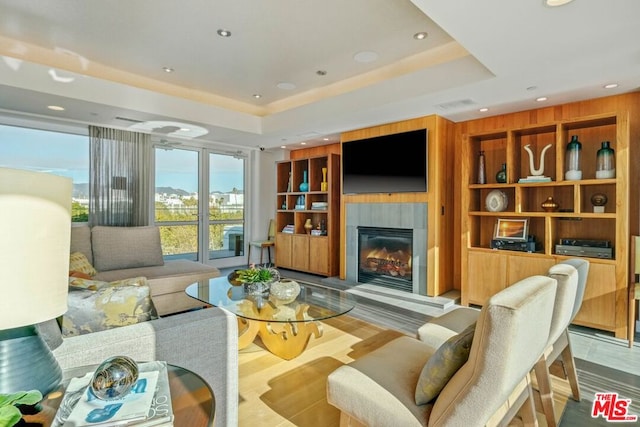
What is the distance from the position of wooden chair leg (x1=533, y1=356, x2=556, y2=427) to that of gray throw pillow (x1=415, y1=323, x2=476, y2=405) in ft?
2.26

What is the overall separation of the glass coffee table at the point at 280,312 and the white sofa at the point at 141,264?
764 mm

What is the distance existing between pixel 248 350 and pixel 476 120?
392 cm

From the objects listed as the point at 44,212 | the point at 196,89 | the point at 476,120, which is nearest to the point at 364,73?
the point at 476,120

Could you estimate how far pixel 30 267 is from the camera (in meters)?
0.78

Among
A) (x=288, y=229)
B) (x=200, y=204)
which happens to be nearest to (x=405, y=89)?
(x=288, y=229)

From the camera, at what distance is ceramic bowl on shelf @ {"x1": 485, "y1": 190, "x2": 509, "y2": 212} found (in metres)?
4.07

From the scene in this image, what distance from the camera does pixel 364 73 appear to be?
13.8 ft

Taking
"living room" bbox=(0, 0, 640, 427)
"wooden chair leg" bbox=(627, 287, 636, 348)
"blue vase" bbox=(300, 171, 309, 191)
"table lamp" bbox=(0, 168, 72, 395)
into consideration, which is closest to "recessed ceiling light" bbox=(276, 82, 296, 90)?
"living room" bbox=(0, 0, 640, 427)

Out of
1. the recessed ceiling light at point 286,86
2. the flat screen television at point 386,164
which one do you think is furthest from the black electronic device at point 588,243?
the recessed ceiling light at point 286,86

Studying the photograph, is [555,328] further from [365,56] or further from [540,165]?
[365,56]

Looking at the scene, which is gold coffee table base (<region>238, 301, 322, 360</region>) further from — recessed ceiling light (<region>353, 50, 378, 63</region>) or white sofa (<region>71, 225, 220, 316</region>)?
recessed ceiling light (<region>353, 50, 378, 63</region>)

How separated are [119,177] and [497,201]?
5.25m

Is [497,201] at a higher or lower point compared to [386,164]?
lower

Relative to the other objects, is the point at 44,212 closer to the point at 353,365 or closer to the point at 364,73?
the point at 353,365
